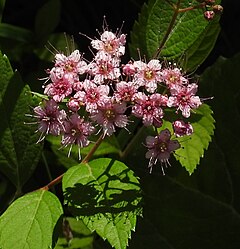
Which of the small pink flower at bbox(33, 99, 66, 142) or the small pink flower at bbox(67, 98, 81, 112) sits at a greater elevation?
the small pink flower at bbox(67, 98, 81, 112)

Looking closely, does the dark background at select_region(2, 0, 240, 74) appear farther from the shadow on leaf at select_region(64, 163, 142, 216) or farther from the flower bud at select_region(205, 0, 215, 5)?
the shadow on leaf at select_region(64, 163, 142, 216)

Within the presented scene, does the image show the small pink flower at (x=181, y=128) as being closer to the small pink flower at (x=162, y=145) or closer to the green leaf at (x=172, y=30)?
the small pink flower at (x=162, y=145)

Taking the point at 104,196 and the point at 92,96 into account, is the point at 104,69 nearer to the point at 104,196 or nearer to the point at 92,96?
the point at 92,96

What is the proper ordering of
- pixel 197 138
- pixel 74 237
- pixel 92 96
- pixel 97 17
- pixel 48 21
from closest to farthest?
1. pixel 92 96
2. pixel 197 138
3. pixel 74 237
4. pixel 48 21
5. pixel 97 17

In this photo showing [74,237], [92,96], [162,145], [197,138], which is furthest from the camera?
[74,237]

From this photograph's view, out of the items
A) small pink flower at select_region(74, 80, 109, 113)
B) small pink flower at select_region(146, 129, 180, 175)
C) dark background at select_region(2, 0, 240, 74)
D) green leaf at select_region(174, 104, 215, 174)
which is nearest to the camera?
small pink flower at select_region(74, 80, 109, 113)

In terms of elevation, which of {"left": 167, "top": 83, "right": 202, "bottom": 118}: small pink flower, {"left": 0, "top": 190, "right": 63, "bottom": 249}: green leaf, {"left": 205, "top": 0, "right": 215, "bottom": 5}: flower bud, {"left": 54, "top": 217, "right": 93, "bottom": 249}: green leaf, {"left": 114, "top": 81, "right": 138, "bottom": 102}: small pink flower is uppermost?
{"left": 205, "top": 0, "right": 215, "bottom": 5}: flower bud

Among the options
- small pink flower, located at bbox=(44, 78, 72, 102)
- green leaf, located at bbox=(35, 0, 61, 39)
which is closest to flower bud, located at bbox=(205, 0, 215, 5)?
small pink flower, located at bbox=(44, 78, 72, 102)

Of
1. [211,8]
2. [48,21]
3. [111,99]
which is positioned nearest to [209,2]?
[211,8]
